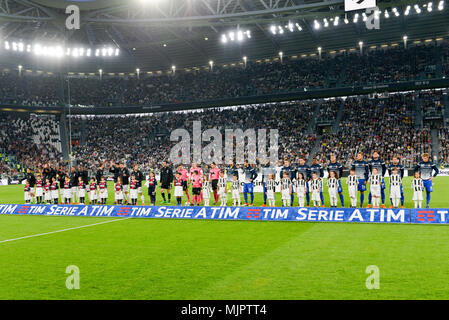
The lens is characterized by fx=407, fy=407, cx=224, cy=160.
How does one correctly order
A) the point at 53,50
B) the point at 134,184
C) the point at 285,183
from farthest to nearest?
the point at 53,50 → the point at 134,184 → the point at 285,183

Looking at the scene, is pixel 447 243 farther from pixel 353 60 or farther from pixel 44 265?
pixel 353 60

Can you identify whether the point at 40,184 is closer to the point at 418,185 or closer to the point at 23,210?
the point at 23,210

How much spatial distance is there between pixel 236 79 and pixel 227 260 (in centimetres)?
4556

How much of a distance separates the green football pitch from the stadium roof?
21.7m

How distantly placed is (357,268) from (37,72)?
2333 inches

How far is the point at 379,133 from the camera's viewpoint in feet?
136

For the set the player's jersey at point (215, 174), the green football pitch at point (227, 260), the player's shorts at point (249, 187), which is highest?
the player's jersey at point (215, 174)

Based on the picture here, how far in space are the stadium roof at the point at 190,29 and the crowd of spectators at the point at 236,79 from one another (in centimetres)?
191

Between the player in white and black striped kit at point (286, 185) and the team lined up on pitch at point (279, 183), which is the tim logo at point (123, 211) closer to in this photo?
the team lined up on pitch at point (279, 183)

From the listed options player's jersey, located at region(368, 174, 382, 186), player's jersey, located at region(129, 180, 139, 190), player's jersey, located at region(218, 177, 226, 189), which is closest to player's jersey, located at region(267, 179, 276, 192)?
player's jersey, located at region(218, 177, 226, 189)

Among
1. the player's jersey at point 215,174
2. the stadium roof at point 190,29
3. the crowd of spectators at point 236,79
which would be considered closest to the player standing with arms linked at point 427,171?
the player's jersey at point 215,174

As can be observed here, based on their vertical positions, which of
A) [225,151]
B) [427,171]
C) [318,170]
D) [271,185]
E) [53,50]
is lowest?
[271,185]

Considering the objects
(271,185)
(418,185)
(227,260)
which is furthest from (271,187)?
(227,260)

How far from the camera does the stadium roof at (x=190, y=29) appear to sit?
3291cm
